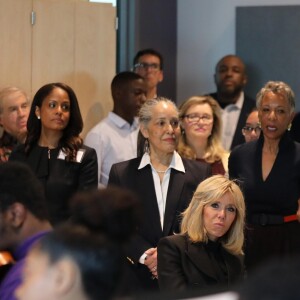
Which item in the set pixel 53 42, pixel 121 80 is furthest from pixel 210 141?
pixel 53 42

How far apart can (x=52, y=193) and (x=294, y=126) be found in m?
1.97

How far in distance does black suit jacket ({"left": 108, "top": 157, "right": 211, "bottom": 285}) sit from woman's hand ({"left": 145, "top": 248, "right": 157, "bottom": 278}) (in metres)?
0.04

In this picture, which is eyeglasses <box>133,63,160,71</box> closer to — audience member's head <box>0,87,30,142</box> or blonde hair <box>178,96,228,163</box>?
blonde hair <box>178,96,228,163</box>

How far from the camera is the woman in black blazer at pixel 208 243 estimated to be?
353 centimetres

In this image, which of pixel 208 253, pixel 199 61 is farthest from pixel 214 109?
pixel 199 61

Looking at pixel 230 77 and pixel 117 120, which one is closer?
pixel 117 120

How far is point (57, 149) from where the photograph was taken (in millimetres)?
4445

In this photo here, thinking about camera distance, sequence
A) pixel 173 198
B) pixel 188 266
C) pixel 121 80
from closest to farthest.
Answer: pixel 188 266 < pixel 173 198 < pixel 121 80

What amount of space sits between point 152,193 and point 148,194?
20mm

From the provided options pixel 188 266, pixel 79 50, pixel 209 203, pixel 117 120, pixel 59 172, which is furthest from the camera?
pixel 79 50

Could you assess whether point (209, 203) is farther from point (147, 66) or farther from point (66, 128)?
point (147, 66)

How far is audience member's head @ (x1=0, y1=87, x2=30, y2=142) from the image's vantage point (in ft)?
15.9

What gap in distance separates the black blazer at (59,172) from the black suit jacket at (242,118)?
1721 millimetres

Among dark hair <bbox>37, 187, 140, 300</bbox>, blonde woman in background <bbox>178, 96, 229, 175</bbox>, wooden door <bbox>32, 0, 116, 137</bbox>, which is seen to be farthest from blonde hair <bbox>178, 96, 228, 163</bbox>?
dark hair <bbox>37, 187, 140, 300</bbox>
